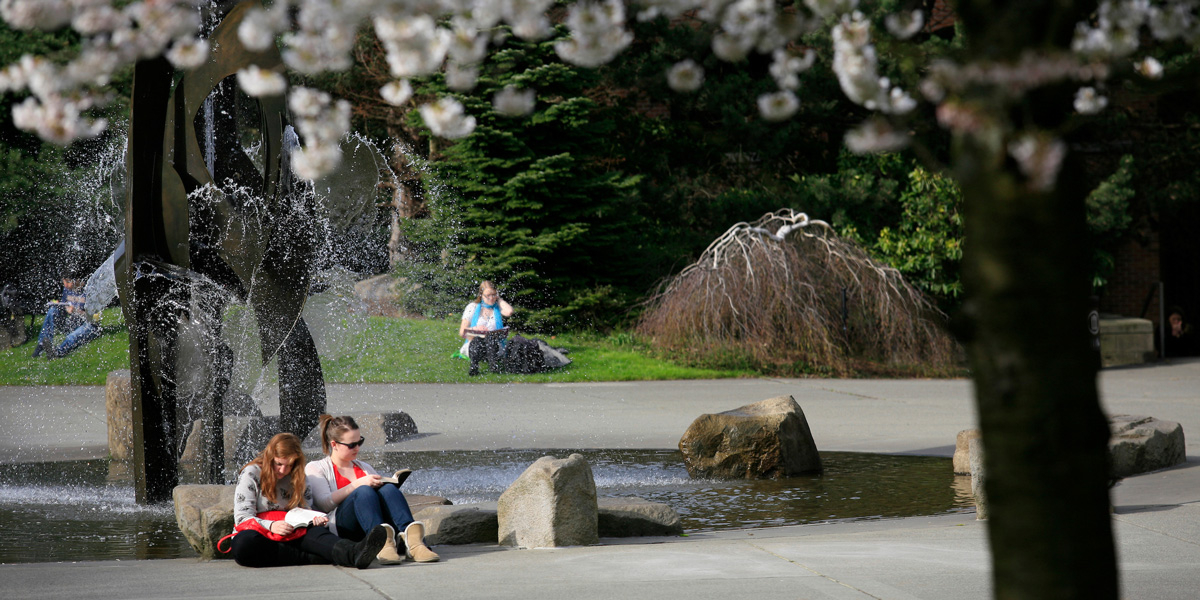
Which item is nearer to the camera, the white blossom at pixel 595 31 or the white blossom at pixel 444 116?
the white blossom at pixel 595 31

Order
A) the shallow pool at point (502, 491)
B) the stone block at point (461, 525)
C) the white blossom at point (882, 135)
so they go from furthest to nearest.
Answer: the shallow pool at point (502, 491) → the stone block at point (461, 525) → the white blossom at point (882, 135)

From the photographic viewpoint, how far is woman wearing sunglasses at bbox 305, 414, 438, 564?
5.89m

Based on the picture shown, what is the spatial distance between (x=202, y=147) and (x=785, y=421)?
16.2 feet

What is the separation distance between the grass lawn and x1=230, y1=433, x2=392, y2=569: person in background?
1084cm

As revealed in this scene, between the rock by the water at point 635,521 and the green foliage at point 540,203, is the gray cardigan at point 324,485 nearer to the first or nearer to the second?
the rock by the water at point 635,521

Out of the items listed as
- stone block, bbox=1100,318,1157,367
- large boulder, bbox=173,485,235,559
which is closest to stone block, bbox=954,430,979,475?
large boulder, bbox=173,485,235,559

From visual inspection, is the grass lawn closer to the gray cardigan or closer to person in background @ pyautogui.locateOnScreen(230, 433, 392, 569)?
the gray cardigan

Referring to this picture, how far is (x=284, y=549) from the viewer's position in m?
5.86

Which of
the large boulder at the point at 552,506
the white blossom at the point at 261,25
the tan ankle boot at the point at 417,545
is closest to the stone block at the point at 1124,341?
the large boulder at the point at 552,506

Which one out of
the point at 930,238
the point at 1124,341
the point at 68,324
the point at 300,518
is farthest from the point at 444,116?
the point at 68,324

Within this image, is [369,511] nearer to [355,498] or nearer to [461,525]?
[355,498]

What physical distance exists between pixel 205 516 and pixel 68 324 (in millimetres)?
17216

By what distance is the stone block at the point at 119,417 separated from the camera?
34.7 ft

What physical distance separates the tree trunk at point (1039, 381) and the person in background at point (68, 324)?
18.9 m
